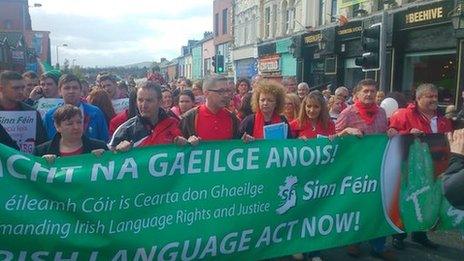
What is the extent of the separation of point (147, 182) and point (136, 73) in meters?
55.9

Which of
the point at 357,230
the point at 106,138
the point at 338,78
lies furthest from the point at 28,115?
the point at 338,78

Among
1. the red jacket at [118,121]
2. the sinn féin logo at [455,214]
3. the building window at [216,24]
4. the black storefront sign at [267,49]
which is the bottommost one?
the sinn féin logo at [455,214]

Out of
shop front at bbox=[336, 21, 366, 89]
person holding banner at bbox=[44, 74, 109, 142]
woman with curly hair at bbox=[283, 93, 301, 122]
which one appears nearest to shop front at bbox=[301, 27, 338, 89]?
shop front at bbox=[336, 21, 366, 89]

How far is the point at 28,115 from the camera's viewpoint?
4.75m

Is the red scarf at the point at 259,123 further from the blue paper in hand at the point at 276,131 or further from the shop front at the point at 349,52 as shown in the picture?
the shop front at the point at 349,52

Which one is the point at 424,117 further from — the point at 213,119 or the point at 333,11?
the point at 333,11

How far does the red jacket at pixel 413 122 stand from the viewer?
16.9ft

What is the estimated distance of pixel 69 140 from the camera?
3.84 m

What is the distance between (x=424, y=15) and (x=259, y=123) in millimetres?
10520

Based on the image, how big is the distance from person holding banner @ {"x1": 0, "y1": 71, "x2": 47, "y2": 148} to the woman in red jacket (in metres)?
2.57

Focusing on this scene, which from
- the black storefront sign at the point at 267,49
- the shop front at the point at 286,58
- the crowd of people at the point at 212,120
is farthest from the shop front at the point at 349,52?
the crowd of people at the point at 212,120

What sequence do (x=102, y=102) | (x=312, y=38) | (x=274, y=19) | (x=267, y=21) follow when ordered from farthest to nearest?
(x=267, y=21) < (x=274, y=19) < (x=312, y=38) < (x=102, y=102)

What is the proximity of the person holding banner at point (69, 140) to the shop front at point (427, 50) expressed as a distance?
10788 mm

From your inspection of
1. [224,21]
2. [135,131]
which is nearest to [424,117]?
[135,131]
